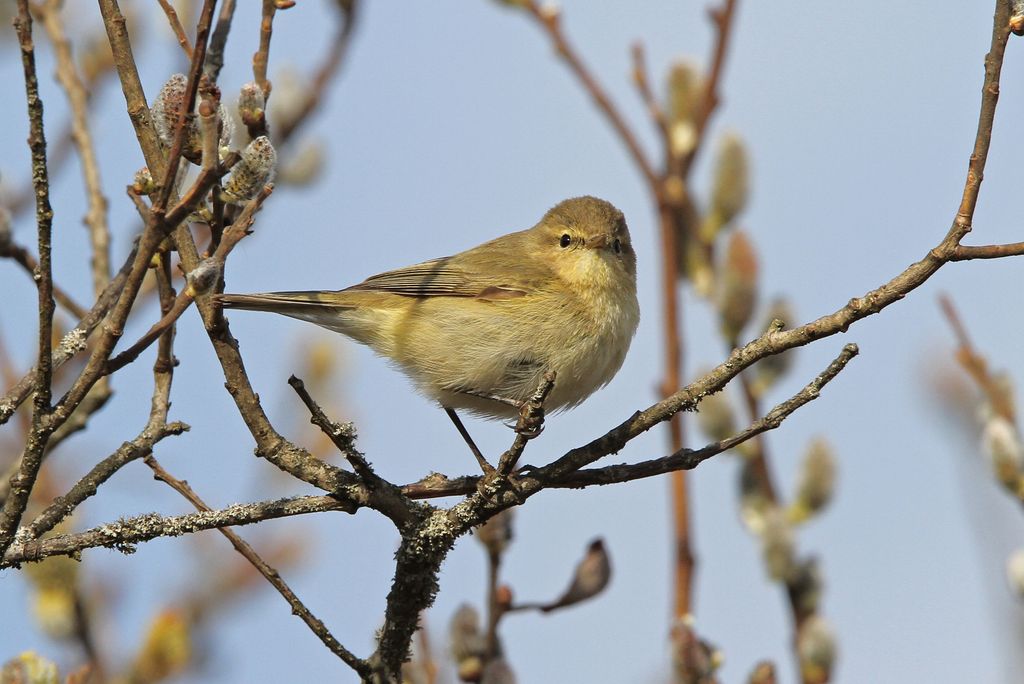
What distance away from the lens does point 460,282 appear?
4.75 metres

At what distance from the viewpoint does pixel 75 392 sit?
7.13 feet

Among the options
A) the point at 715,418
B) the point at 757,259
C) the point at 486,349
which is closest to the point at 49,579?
the point at 486,349

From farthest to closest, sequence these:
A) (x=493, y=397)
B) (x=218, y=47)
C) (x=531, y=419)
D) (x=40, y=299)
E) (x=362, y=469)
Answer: (x=493, y=397), (x=218, y=47), (x=362, y=469), (x=531, y=419), (x=40, y=299)

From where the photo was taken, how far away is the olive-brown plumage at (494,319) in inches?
167

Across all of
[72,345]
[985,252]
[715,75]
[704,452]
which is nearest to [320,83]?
[715,75]

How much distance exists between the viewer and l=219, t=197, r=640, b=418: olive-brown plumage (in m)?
4.23

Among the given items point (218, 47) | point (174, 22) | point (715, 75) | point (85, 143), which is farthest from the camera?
point (715, 75)

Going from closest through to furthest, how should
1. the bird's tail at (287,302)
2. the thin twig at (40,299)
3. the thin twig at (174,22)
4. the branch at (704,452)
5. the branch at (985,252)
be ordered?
1. the thin twig at (40,299)
2. the branch at (985,252)
3. the branch at (704,452)
4. the thin twig at (174,22)
5. the bird's tail at (287,302)

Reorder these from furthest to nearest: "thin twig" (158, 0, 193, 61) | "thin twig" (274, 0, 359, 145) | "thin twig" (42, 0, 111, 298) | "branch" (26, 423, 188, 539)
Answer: "thin twig" (274, 0, 359, 145)
"thin twig" (42, 0, 111, 298)
"thin twig" (158, 0, 193, 61)
"branch" (26, 423, 188, 539)

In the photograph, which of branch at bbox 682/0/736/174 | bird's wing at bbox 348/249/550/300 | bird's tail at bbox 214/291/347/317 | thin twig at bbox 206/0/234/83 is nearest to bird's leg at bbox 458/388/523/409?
bird's wing at bbox 348/249/550/300

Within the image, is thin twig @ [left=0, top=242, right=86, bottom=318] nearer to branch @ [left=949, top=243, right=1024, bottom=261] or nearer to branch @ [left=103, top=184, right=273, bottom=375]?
branch @ [left=103, top=184, right=273, bottom=375]

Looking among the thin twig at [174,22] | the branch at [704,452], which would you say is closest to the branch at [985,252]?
the branch at [704,452]

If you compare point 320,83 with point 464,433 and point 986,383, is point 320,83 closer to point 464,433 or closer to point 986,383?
point 464,433

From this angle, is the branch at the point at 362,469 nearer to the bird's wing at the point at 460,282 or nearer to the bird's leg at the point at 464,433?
the bird's leg at the point at 464,433
